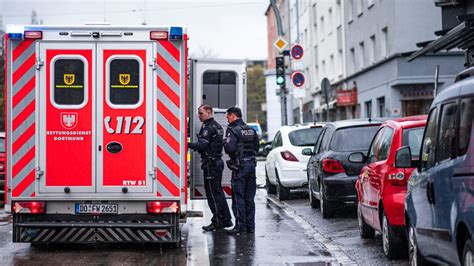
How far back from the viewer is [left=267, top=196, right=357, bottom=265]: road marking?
995 centimetres

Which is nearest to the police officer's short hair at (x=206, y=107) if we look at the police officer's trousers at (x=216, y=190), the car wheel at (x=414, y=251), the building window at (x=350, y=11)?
the police officer's trousers at (x=216, y=190)

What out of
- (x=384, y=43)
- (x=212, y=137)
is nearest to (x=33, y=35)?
(x=212, y=137)

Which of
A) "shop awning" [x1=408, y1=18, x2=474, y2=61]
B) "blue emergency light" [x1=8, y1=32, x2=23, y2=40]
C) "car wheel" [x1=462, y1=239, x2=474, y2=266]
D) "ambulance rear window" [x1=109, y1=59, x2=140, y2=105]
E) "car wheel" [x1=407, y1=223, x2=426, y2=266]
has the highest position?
"shop awning" [x1=408, y1=18, x2=474, y2=61]

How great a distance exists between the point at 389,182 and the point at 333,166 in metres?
4.61

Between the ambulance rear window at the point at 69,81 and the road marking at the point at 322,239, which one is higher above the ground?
the ambulance rear window at the point at 69,81

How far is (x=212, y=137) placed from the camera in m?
12.4

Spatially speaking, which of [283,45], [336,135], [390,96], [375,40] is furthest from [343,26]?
[336,135]

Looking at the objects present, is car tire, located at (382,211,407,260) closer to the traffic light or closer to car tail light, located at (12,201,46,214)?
car tail light, located at (12,201,46,214)

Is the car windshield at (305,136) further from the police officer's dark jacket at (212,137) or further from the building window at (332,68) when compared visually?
the building window at (332,68)

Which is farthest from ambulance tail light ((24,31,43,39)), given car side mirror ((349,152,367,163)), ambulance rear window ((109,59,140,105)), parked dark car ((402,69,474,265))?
parked dark car ((402,69,474,265))

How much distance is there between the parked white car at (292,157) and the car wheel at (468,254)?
489 inches

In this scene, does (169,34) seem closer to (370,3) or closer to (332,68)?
(370,3)

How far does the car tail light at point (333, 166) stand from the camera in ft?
46.4

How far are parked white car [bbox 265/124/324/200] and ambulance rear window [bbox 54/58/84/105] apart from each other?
8.59 m
